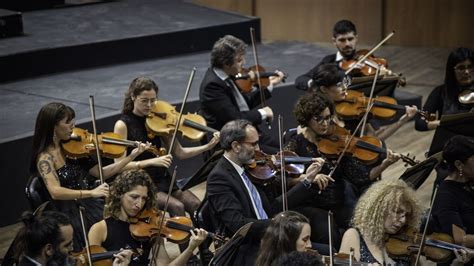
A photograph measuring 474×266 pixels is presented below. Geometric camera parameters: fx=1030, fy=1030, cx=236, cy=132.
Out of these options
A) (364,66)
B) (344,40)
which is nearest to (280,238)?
(364,66)

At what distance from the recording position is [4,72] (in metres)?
7.46

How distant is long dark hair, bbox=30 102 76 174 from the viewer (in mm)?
4773

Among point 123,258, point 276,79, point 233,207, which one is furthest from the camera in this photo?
point 276,79

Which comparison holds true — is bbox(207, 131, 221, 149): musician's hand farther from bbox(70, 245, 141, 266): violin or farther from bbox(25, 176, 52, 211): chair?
bbox(70, 245, 141, 266): violin

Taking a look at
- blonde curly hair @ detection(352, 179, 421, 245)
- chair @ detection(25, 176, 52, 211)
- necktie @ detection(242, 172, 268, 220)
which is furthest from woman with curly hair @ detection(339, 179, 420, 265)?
chair @ detection(25, 176, 52, 211)

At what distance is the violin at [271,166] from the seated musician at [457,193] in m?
0.67

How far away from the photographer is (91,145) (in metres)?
4.94

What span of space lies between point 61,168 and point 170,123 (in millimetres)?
774

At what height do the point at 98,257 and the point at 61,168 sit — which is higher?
the point at 61,168

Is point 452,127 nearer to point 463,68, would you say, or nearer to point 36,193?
point 463,68

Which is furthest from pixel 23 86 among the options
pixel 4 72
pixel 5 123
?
pixel 5 123

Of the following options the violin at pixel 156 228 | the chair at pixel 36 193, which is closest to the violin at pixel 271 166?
the violin at pixel 156 228

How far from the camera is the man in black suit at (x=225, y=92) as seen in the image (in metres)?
5.79

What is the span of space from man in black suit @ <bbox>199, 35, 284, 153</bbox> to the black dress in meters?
1.01
